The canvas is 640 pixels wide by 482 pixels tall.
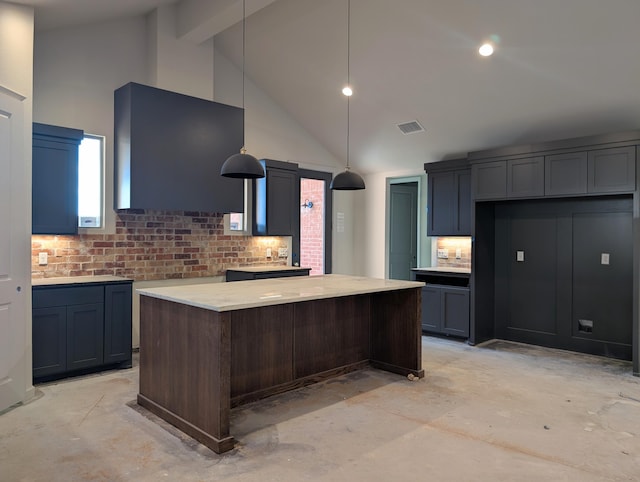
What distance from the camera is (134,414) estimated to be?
11.4 feet

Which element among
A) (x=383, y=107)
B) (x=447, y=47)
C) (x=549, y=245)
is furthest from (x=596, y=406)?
(x=383, y=107)

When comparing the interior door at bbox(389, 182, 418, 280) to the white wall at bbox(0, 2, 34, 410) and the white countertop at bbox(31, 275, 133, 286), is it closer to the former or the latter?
the white countertop at bbox(31, 275, 133, 286)

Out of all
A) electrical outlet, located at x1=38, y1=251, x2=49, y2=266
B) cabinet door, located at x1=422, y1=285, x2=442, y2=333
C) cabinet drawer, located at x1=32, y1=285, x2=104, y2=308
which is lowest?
cabinet door, located at x1=422, y1=285, x2=442, y2=333

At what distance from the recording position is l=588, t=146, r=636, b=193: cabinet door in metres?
4.62

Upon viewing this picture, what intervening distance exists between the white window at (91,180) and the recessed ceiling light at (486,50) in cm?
407

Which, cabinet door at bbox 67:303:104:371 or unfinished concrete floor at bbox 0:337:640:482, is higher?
cabinet door at bbox 67:303:104:371

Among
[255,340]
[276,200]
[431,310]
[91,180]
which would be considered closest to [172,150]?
[91,180]

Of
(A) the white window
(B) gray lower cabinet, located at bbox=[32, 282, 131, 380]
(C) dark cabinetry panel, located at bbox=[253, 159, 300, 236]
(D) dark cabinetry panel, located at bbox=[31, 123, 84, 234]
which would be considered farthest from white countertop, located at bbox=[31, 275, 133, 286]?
(C) dark cabinetry panel, located at bbox=[253, 159, 300, 236]

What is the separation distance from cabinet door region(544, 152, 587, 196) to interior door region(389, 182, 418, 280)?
2975 millimetres

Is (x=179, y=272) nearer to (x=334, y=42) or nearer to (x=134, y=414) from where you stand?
(x=134, y=414)

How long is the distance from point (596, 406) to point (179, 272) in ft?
14.7

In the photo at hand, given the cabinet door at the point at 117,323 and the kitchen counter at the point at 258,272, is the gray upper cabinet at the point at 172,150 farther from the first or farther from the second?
the cabinet door at the point at 117,323

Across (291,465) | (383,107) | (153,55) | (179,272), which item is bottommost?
(291,465)

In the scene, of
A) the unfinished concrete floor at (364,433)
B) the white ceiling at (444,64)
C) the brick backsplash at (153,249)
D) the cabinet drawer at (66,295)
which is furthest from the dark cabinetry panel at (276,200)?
the unfinished concrete floor at (364,433)
